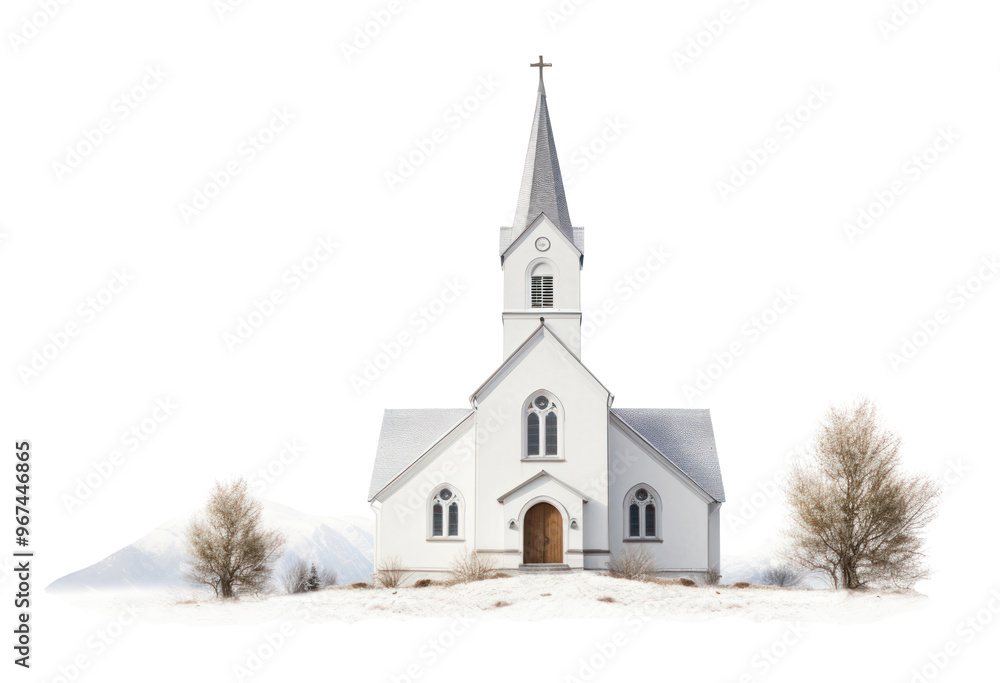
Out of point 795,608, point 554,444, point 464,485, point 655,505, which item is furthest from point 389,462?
point 795,608

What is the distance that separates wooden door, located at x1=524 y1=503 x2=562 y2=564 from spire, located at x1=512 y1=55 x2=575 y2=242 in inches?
467

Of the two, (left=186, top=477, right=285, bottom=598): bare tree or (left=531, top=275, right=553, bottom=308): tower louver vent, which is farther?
(left=531, top=275, right=553, bottom=308): tower louver vent

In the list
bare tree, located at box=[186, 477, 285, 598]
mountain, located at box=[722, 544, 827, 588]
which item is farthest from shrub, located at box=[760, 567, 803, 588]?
bare tree, located at box=[186, 477, 285, 598]

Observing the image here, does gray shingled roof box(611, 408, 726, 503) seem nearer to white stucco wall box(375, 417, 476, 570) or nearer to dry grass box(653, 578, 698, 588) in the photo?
dry grass box(653, 578, 698, 588)

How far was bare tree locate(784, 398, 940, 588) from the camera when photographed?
105 ft

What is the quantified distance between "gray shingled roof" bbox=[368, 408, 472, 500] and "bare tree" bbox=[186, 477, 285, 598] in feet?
27.4

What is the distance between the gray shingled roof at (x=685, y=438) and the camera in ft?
136

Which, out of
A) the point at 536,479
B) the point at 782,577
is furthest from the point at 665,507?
the point at 536,479

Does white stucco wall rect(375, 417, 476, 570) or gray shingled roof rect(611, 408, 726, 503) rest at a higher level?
gray shingled roof rect(611, 408, 726, 503)

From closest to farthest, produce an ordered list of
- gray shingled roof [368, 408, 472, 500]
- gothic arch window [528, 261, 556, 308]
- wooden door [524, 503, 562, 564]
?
1. wooden door [524, 503, 562, 564]
2. gothic arch window [528, 261, 556, 308]
3. gray shingled roof [368, 408, 472, 500]

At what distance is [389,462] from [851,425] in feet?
65.9

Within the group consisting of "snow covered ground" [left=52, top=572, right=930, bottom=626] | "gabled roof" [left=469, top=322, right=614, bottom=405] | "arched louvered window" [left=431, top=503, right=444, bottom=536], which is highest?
"gabled roof" [left=469, top=322, right=614, bottom=405]

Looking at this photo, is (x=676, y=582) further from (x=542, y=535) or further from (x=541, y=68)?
(x=541, y=68)

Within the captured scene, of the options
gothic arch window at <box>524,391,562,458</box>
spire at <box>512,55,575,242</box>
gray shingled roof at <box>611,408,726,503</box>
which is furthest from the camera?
gray shingled roof at <box>611,408,726,503</box>
